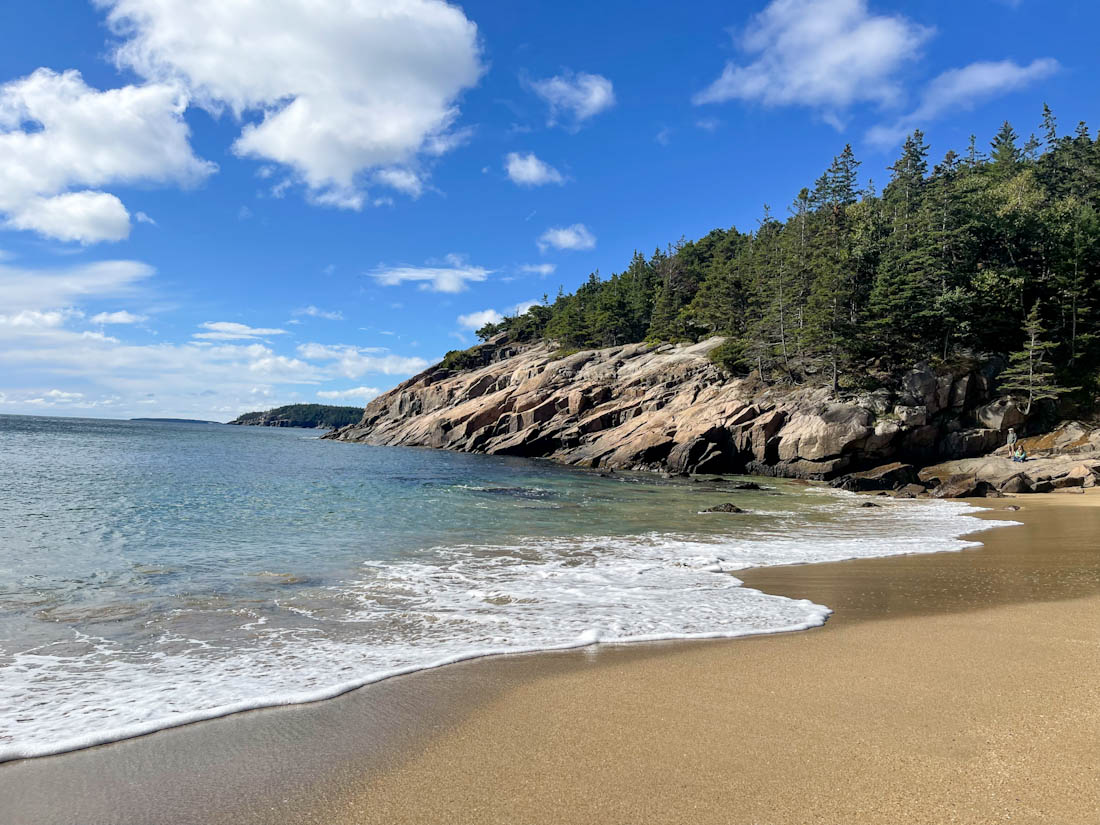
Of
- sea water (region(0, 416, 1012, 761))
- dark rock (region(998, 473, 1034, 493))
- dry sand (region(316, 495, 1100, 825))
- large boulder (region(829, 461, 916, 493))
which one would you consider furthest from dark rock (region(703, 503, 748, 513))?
dark rock (region(998, 473, 1034, 493))

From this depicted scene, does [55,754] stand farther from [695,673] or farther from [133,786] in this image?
[695,673]

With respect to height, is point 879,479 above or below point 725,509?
above

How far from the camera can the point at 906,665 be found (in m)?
6.46

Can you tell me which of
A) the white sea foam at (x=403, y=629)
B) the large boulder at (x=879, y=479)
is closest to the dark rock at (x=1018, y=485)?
the large boulder at (x=879, y=479)

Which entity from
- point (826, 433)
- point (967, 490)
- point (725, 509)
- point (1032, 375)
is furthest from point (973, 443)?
point (725, 509)

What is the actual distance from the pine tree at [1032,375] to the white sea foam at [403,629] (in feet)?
101

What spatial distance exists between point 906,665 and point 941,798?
9.73ft

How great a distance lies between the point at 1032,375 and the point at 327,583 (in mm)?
44380

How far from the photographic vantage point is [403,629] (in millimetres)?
8227

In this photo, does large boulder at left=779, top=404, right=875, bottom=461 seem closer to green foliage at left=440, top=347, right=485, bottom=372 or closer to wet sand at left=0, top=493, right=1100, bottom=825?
wet sand at left=0, top=493, right=1100, bottom=825

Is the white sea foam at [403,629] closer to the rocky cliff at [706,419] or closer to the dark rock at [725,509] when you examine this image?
the dark rock at [725,509]

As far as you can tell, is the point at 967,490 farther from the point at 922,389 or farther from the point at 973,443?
the point at 922,389

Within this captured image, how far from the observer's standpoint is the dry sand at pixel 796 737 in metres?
3.81

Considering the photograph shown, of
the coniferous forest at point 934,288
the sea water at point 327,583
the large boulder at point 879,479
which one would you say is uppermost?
the coniferous forest at point 934,288
